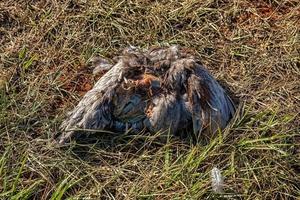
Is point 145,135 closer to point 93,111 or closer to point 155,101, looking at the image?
point 155,101

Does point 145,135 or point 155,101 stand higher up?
point 155,101

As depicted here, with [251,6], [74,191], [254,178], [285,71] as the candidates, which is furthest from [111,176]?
[251,6]

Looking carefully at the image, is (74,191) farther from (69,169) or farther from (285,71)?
(285,71)

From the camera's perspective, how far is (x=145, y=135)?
3273mm

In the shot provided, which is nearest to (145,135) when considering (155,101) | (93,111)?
(155,101)

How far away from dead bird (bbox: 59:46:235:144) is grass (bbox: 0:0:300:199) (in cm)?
8

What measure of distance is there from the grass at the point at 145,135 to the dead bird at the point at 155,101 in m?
0.08

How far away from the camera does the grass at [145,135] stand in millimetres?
3061

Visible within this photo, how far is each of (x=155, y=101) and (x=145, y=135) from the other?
0.20 m

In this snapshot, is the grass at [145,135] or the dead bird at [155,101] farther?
the dead bird at [155,101]

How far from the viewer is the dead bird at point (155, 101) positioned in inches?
127

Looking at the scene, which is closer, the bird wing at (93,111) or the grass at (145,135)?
the grass at (145,135)

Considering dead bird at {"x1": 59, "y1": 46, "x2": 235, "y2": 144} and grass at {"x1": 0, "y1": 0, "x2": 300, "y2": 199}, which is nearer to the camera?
grass at {"x1": 0, "y1": 0, "x2": 300, "y2": 199}

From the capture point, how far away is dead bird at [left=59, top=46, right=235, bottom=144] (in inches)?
127
